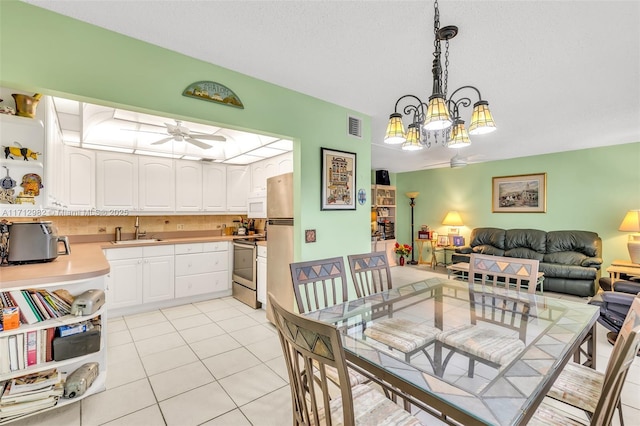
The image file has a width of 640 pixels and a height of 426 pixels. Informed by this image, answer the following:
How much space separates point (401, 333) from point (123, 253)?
3.53 metres

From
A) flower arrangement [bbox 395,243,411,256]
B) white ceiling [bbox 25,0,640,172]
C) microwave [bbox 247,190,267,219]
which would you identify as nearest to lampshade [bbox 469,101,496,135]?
white ceiling [bbox 25,0,640,172]

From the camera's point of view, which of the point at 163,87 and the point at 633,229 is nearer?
the point at 163,87

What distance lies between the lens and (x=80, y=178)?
11.6 feet

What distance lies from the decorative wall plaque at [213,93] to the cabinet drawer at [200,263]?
2543mm

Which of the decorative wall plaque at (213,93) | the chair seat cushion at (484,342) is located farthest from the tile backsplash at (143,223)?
the chair seat cushion at (484,342)

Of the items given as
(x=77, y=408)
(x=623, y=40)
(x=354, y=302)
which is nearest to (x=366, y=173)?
(x=354, y=302)

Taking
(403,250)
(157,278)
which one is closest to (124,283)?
(157,278)

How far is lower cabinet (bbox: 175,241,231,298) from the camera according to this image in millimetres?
3975

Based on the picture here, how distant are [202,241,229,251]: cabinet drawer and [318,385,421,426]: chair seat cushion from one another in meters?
3.38

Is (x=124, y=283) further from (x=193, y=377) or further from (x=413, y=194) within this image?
(x=413, y=194)

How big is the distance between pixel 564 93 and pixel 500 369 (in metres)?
2.80

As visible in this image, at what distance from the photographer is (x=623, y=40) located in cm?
188

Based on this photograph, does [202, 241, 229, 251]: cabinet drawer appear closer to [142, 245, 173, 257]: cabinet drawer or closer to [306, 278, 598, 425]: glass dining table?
[142, 245, 173, 257]: cabinet drawer

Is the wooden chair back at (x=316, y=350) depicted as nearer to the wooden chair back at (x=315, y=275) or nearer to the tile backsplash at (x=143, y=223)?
the wooden chair back at (x=315, y=275)
